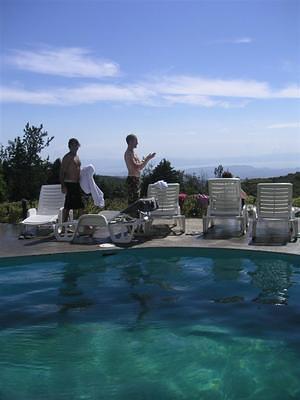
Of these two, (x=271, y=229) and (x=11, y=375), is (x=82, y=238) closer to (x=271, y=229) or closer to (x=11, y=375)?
(x=271, y=229)

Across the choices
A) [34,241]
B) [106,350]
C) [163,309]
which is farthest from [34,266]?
[106,350]

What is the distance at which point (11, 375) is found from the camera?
4113 mm

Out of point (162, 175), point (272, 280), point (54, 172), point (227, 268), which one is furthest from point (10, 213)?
point (272, 280)

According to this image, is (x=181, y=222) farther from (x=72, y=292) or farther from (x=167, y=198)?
→ (x=72, y=292)

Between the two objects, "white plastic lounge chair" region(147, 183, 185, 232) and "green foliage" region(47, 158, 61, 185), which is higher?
"green foliage" region(47, 158, 61, 185)

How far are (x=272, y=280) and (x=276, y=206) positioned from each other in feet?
6.19

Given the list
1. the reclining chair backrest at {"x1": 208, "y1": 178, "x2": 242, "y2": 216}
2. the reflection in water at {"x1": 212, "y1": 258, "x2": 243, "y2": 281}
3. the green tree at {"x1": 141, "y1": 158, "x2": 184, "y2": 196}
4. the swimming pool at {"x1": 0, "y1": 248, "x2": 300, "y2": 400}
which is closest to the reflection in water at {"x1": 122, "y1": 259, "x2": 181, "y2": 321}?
the swimming pool at {"x1": 0, "y1": 248, "x2": 300, "y2": 400}

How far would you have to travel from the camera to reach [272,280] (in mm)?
6590

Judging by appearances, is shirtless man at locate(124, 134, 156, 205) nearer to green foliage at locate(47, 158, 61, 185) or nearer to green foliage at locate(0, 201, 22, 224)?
green foliage at locate(0, 201, 22, 224)

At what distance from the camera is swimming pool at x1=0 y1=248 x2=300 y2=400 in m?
3.95

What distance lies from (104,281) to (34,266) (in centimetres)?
128

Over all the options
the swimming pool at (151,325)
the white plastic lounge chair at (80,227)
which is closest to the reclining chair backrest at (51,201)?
the white plastic lounge chair at (80,227)

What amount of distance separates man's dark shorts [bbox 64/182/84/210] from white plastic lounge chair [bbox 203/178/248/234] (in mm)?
2154

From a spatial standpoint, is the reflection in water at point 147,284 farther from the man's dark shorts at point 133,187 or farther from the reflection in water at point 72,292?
the man's dark shorts at point 133,187
